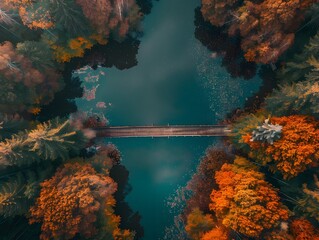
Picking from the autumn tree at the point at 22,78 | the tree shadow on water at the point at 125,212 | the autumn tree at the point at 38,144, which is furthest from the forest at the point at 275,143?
the autumn tree at the point at 22,78

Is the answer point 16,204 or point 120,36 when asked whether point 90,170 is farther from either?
point 120,36

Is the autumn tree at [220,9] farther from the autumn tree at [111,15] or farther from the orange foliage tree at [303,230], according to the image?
the orange foliage tree at [303,230]

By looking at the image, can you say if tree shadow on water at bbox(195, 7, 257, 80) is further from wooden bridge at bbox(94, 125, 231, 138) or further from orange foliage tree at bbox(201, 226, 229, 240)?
orange foliage tree at bbox(201, 226, 229, 240)

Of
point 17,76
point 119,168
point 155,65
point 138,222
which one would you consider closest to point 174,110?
point 155,65

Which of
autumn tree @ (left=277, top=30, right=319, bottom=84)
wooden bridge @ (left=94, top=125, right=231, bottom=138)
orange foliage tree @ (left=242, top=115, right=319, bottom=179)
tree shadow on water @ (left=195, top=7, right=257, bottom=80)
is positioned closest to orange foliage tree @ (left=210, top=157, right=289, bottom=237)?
orange foliage tree @ (left=242, top=115, right=319, bottom=179)

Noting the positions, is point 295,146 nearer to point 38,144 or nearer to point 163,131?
point 163,131

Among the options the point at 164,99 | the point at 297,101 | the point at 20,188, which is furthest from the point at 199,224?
the point at 20,188
